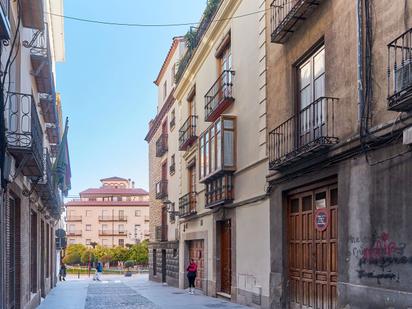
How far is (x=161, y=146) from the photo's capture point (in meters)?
31.0

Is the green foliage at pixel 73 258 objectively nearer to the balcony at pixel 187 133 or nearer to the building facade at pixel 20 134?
the balcony at pixel 187 133

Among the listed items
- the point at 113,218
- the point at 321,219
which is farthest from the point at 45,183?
the point at 113,218

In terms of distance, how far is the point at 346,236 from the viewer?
9.79 meters

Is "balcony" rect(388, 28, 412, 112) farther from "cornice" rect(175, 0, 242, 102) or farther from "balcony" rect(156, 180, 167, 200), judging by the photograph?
"balcony" rect(156, 180, 167, 200)

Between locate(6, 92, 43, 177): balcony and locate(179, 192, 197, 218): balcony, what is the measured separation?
11.6 metres

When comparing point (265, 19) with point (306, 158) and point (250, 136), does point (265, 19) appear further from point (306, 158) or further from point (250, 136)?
point (306, 158)

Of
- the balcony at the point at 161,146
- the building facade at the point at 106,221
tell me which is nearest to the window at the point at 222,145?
the balcony at the point at 161,146

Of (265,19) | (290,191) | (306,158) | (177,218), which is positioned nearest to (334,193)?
(306,158)

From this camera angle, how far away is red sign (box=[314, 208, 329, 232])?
36.3ft

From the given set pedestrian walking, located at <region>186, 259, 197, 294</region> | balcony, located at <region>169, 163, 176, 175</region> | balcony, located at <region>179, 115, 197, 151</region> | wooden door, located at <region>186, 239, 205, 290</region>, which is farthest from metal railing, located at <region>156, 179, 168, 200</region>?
pedestrian walking, located at <region>186, 259, 197, 294</region>

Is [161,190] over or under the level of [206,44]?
under

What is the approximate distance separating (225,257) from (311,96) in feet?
27.3

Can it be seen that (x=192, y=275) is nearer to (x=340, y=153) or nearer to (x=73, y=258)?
(x=340, y=153)

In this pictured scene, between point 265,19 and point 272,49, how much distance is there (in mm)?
1032
